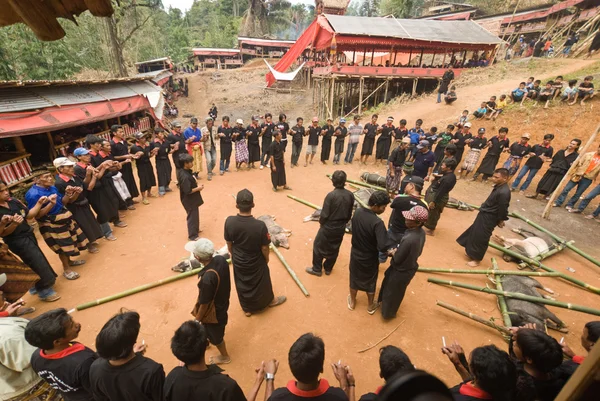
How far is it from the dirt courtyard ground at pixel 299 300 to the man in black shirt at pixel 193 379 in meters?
1.51

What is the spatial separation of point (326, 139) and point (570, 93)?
Answer: 9604 millimetres

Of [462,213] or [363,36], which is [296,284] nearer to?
[462,213]

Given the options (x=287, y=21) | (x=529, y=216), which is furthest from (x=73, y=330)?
(x=287, y=21)

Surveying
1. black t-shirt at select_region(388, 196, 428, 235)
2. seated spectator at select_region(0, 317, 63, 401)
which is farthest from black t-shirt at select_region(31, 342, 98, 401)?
black t-shirt at select_region(388, 196, 428, 235)

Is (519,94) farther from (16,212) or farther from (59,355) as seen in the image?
(16,212)

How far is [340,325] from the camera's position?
12.7 ft

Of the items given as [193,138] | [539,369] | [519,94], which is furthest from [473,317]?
[519,94]

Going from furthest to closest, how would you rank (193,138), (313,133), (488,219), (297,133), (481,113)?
(481,113) → (313,133) → (297,133) → (193,138) → (488,219)

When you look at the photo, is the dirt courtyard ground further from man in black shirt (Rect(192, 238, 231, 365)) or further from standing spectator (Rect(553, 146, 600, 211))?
standing spectator (Rect(553, 146, 600, 211))

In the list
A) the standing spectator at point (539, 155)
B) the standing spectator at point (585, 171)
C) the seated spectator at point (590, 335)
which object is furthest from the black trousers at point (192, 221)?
the standing spectator at point (539, 155)

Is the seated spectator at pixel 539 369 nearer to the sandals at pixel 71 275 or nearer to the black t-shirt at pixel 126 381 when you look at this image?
the black t-shirt at pixel 126 381

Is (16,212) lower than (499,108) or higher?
lower

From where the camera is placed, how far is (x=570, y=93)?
1057 centimetres

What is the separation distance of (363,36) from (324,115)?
5649mm
